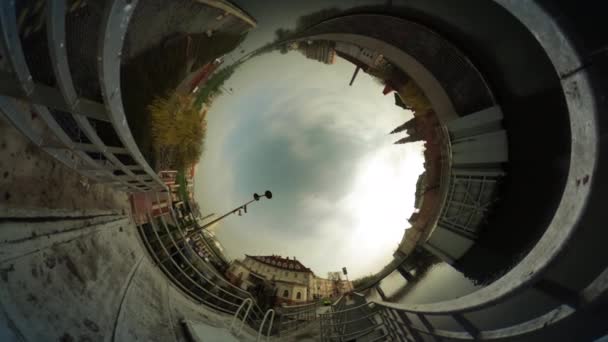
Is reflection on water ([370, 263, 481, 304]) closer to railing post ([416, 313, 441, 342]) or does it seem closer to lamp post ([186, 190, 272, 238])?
railing post ([416, 313, 441, 342])

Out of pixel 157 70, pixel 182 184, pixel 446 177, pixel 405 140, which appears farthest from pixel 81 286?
pixel 405 140

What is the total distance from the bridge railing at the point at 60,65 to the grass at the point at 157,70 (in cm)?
81

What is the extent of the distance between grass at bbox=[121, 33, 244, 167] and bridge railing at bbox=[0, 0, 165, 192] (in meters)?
0.81

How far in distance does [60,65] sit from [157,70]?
6.38 feet

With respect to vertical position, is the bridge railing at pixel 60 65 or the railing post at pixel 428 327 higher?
the bridge railing at pixel 60 65

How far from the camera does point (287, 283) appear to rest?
7.45 meters

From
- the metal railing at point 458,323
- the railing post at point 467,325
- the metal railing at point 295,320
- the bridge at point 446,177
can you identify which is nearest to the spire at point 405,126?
the bridge at point 446,177

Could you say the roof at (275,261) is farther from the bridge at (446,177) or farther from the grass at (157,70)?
the grass at (157,70)

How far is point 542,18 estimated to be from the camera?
5.27 feet

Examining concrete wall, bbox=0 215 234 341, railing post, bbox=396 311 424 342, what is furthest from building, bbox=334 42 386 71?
concrete wall, bbox=0 215 234 341

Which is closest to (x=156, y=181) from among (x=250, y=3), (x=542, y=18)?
(x=250, y=3)

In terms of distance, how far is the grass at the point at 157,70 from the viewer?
2.69m

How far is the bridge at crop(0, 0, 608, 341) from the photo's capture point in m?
1.46

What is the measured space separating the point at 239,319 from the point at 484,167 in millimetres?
5949
